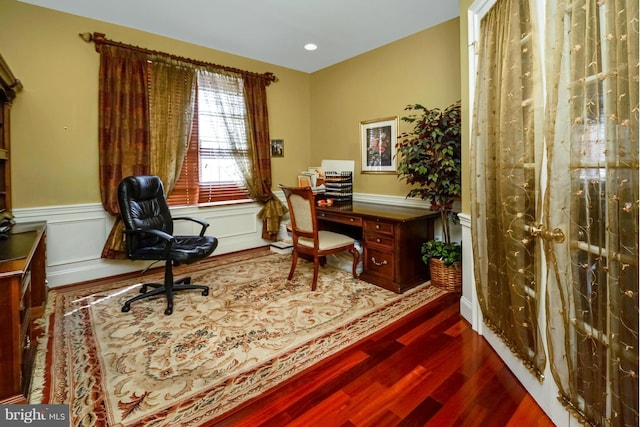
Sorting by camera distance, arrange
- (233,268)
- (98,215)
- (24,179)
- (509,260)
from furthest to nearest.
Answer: (233,268) < (98,215) < (24,179) < (509,260)

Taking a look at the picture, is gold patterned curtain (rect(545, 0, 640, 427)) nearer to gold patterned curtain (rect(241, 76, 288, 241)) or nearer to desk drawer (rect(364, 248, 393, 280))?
desk drawer (rect(364, 248, 393, 280))

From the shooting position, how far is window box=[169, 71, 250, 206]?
390cm

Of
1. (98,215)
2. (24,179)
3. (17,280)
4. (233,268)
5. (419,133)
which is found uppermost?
(419,133)

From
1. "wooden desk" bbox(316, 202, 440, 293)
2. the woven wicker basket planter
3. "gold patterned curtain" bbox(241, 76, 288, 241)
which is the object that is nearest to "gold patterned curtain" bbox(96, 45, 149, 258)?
"gold patterned curtain" bbox(241, 76, 288, 241)

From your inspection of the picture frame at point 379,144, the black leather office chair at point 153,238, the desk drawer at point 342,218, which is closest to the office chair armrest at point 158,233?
the black leather office chair at point 153,238

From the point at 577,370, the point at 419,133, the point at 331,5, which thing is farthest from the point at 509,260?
the point at 331,5

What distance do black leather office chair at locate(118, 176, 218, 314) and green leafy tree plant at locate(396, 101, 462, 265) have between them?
1969 mm

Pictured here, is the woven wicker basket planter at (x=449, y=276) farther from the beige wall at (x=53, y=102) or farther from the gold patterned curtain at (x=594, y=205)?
the beige wall at (x=53, y=102)

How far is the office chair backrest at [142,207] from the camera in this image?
265 centimetres

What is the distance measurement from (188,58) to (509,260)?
153 inches

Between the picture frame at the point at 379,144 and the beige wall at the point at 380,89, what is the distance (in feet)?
0.25

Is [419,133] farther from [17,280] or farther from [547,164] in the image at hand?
[17,280]

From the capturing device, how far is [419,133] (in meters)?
3.02

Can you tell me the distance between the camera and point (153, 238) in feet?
9.33
